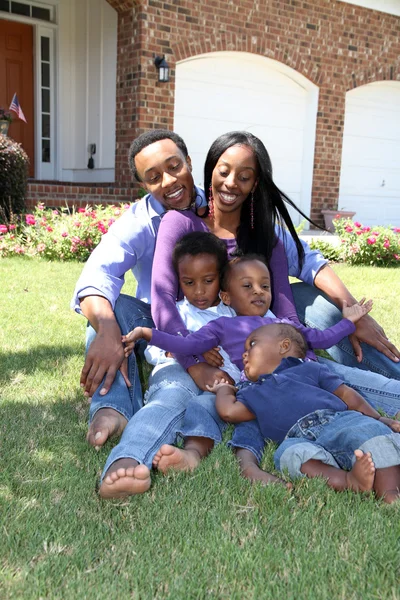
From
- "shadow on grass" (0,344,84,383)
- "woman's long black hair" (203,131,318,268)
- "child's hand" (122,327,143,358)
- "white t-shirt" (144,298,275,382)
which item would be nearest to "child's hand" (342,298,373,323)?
"white t-shirt" (144,298,275,382)

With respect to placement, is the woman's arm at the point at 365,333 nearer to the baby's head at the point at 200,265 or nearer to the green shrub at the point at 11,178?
the baby's head at the point at 200,265

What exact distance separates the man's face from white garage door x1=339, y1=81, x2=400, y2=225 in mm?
9432

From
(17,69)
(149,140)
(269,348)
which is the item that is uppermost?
(17,69)

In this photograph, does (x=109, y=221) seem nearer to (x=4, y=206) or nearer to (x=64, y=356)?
(x=4, y=206)

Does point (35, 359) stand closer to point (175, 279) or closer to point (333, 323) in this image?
point (175, 279)

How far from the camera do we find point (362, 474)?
1.89 m

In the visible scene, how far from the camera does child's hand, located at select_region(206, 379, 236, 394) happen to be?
245 centimetres

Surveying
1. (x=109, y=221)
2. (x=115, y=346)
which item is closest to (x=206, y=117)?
(x=109, y=221)

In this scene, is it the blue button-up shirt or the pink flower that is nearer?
the blue button-up shirt

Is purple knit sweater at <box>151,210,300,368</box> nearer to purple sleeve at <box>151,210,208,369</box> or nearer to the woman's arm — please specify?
purple sleeve at <box>151,210,208,369</box>

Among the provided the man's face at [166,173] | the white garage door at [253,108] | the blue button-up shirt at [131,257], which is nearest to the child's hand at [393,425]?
the blue button-up shirt at [131,257]

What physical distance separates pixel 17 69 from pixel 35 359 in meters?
7.89

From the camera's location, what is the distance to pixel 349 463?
2.05 meters

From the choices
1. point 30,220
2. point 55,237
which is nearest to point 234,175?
point 55,237
